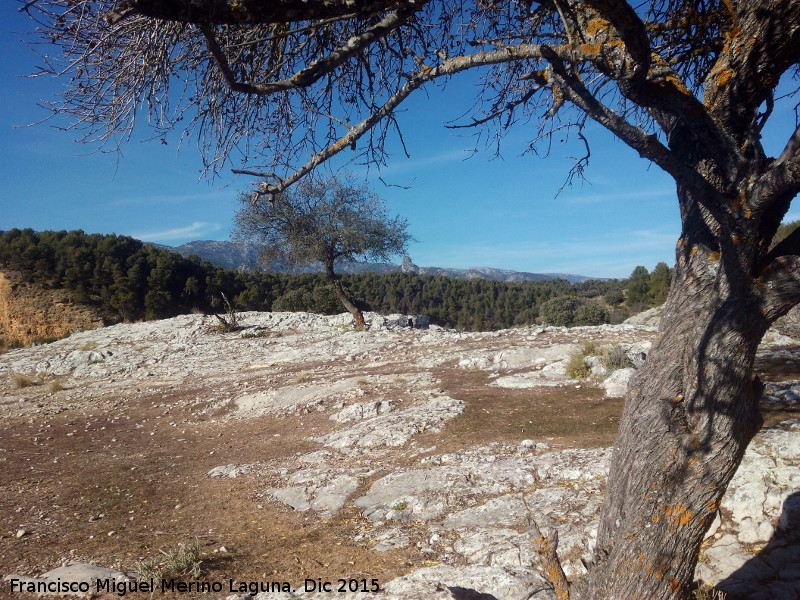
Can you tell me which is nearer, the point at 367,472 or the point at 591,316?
the point at 367,472

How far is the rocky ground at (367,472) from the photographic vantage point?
3404 millimetres

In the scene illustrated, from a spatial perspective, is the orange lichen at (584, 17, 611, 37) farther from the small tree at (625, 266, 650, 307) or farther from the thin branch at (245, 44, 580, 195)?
the small tree at (625, 266, 650, 307)

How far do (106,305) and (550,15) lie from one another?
120 ft

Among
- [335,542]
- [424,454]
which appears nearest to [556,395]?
[424,454]

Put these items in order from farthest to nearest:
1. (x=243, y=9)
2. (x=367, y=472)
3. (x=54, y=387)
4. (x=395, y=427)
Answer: (x=54, y=387), (x=395, y=427), (x=367, y=472), (x=243, y=9)

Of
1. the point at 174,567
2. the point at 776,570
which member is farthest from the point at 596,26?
the point at 174,567

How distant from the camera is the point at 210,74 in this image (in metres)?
3.71

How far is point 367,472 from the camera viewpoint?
5.61 meters

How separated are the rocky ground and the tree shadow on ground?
1cm

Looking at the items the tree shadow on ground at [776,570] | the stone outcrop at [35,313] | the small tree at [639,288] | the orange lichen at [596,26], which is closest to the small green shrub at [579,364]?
the tree shadow on ground at [776,570]

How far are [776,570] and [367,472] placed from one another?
3845 mm

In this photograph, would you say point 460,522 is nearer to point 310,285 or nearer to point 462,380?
point 462,380

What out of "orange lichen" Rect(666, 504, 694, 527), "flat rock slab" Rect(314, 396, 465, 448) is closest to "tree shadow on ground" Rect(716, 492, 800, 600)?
"orange lichen" Rect(666, 504, 694, 527)

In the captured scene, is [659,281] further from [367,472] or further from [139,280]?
[139,280]
